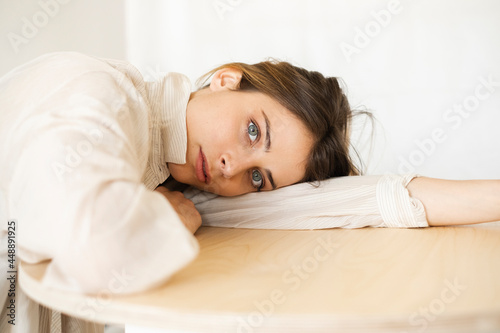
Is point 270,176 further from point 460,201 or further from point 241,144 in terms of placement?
point 460,201

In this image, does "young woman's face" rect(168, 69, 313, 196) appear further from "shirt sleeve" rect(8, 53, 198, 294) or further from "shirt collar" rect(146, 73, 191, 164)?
"shirt sleeve" rect(8, 53, 198, 294)

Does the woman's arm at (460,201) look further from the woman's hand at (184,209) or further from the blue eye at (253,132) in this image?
the woman's hand at (184,209)

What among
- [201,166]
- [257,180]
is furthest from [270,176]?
[201,166]

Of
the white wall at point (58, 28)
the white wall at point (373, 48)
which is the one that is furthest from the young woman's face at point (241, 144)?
the white wall at point (373, 48)

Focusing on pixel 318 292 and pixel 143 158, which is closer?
pixel 318 292

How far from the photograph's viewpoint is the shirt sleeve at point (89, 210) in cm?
51

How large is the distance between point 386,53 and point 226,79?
2.96 ft

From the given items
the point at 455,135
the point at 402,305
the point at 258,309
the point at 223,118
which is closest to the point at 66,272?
the point at 258,309

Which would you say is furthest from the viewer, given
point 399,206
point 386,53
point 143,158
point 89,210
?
point 386,53

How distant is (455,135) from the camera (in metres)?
1.67

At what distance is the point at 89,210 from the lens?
0.51m

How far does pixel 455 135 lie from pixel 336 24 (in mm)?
592

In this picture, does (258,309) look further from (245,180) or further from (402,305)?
(245,180)

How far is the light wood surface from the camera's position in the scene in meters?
0.46
